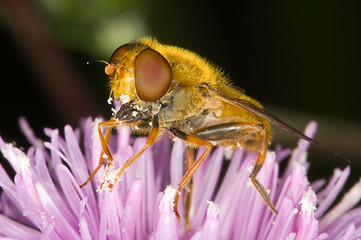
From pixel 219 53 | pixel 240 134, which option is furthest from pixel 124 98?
pixel 219 53

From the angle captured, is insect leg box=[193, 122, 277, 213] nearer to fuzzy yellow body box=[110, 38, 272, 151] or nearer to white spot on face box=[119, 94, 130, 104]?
fuzzy yellow body box=[110, 38, 272, 151]

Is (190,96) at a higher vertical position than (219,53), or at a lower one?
lower

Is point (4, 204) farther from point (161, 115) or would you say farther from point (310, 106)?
point (310, 106)

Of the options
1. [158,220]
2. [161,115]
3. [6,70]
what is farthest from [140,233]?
[6,70]

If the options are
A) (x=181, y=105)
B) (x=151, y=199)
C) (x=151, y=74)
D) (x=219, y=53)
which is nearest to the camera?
(x=151, y=74)

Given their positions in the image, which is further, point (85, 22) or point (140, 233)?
point (85, 22)

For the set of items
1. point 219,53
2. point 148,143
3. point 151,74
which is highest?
point 219,53

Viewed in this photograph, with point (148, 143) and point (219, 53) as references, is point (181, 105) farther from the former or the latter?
point (219, 53)
